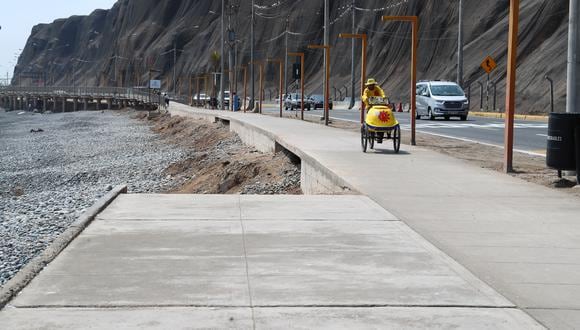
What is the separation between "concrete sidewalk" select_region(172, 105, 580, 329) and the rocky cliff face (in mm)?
33787

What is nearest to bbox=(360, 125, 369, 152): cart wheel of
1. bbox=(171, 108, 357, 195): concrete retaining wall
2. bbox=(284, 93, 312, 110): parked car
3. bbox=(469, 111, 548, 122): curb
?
bbox=(171, 108, 357, 195): concrete retaining wall

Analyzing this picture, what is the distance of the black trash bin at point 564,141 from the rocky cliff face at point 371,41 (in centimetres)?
3447

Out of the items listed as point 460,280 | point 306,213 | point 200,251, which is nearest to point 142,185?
point 306,213

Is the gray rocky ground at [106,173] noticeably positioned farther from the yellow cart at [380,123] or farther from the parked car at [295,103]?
the parked car at [295,103]

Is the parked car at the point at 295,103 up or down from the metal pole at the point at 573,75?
down

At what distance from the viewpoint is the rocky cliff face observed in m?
58.5

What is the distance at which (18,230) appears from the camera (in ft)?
45.0

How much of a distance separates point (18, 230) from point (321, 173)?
4.85 meters

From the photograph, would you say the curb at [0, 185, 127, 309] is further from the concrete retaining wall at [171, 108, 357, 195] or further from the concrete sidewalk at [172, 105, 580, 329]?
the concrete retaining wall at [171, 108, 357, 195]

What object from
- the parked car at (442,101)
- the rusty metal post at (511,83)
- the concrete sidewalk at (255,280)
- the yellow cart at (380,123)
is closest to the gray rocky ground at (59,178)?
the concrete sidewalk at (255,280)

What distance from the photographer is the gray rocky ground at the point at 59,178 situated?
12.9m

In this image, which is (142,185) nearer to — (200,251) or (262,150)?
(262,150)

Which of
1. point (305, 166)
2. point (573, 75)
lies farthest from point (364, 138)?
point (573, 75)

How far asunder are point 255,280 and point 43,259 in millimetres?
1889
